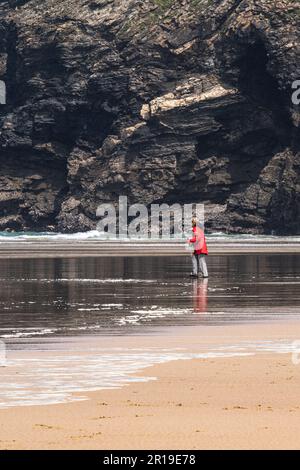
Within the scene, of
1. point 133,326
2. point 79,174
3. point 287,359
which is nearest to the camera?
point 287,359

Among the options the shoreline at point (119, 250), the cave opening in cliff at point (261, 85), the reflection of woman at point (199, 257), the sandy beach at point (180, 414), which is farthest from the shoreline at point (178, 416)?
the cave opening in cliff at point (261, 85)

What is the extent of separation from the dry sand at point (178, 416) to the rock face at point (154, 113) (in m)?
75.5

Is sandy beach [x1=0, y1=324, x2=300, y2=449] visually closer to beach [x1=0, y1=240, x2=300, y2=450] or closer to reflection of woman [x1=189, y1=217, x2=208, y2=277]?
beach [x1=0, y1=240, x2=300, y2=450]

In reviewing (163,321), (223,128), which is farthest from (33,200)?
(163,321)

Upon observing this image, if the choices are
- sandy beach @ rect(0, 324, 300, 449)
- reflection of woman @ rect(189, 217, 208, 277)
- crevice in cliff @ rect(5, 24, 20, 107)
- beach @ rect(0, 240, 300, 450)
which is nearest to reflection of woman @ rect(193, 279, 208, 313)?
beach @ rect(0, 240, 300, 450)

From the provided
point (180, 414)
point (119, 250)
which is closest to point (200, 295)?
point (180, 414)

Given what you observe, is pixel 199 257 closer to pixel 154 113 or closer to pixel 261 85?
pixel 154 113

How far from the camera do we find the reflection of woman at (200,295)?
21450 millimetres

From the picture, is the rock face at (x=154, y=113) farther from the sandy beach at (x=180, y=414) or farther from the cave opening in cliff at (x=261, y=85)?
the sandy beach at (x=180, y=414)

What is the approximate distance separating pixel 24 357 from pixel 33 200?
8904cm

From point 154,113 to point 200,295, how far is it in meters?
71.1

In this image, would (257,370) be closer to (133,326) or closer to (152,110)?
(133,326)

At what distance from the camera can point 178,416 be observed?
9883mm
